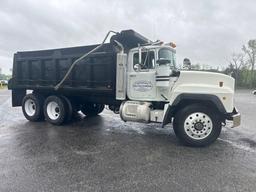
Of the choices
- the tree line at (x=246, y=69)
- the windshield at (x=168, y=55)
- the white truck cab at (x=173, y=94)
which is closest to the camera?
the white truck cab at (x=173, y=94)

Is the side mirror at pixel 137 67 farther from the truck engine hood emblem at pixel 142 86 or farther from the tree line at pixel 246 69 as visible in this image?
the tree line at pixel 246 69

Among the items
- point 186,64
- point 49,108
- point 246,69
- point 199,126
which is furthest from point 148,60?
point 246,69

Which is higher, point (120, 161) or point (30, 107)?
point (30, 107)

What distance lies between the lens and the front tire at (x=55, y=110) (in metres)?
6.94

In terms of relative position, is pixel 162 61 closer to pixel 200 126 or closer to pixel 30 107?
pixel 200 126

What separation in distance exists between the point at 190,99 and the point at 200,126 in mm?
681

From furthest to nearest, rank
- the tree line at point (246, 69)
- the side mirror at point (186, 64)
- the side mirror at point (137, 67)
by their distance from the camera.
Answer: the tree line at point (246, 69) < the side mirror at point (186, 64) < the side mirror at point (137, 67)

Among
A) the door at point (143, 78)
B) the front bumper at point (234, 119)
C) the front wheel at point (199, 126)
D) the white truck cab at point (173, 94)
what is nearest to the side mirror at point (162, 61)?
the white truck cab at point (173, 94)

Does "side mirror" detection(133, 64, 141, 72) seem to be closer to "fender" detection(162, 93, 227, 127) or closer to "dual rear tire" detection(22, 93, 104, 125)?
"fender" detection(162, 93, 227, 127)

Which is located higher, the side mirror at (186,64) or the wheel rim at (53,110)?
the side mirror at (186,64)

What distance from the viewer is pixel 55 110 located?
735cm

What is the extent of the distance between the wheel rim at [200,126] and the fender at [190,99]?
0.36 m

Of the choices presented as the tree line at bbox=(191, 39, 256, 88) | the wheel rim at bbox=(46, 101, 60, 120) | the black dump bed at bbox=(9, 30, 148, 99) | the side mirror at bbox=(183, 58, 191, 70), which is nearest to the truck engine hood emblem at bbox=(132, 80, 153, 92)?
the black dump bed at bbox=(9, 30, 148, 99)

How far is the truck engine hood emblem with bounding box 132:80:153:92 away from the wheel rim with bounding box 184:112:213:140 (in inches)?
58.6
